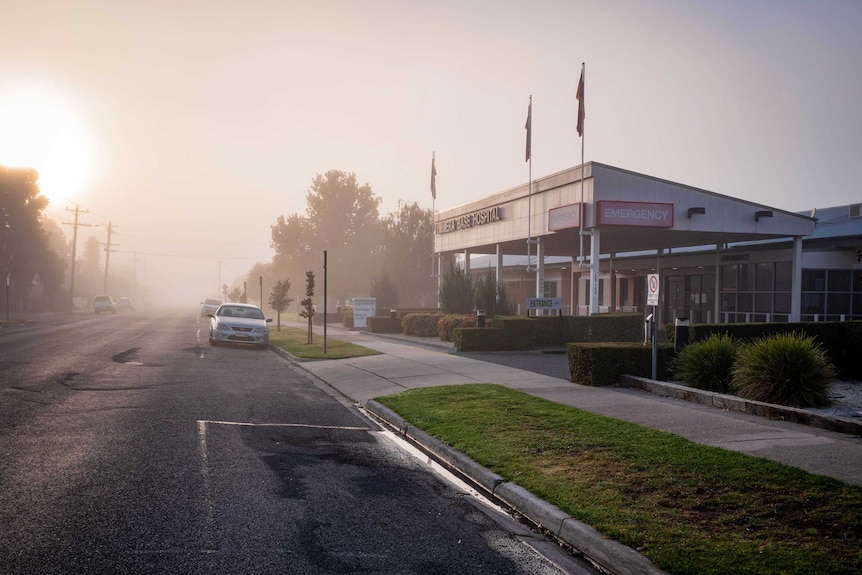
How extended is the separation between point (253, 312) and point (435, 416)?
19.2m

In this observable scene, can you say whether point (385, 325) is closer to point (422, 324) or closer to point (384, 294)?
point (422, 324)

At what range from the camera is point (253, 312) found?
28234 mm

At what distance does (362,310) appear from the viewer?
40.5 metres

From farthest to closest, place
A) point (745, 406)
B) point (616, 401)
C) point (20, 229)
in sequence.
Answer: point (20, 229) → point (616, 401) → point (745, 406)

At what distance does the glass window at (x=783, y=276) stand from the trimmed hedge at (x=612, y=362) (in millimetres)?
21394

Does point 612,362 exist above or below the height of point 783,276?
below

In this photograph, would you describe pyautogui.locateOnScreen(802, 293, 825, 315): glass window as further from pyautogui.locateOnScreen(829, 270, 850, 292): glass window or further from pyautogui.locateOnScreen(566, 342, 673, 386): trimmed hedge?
pyautogui.locateOnScreen(566, 342, 673, 386): trimmed hedge

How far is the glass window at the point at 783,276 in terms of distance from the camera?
32469 mm

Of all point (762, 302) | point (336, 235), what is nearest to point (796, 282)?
point (762, 302)

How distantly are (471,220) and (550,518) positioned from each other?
105 feet

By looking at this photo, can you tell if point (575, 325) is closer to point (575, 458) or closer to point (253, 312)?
point (253, 312)

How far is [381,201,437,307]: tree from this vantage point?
6159 centimetres

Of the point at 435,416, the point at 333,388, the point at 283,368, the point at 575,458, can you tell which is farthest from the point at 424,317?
the point at 575,458

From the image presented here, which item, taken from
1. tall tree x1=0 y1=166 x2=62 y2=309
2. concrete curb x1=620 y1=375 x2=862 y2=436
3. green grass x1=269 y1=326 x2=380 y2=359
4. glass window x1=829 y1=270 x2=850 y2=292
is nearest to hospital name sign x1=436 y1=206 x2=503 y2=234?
green grass x1=269 y1=326 x2=380 y2=359
